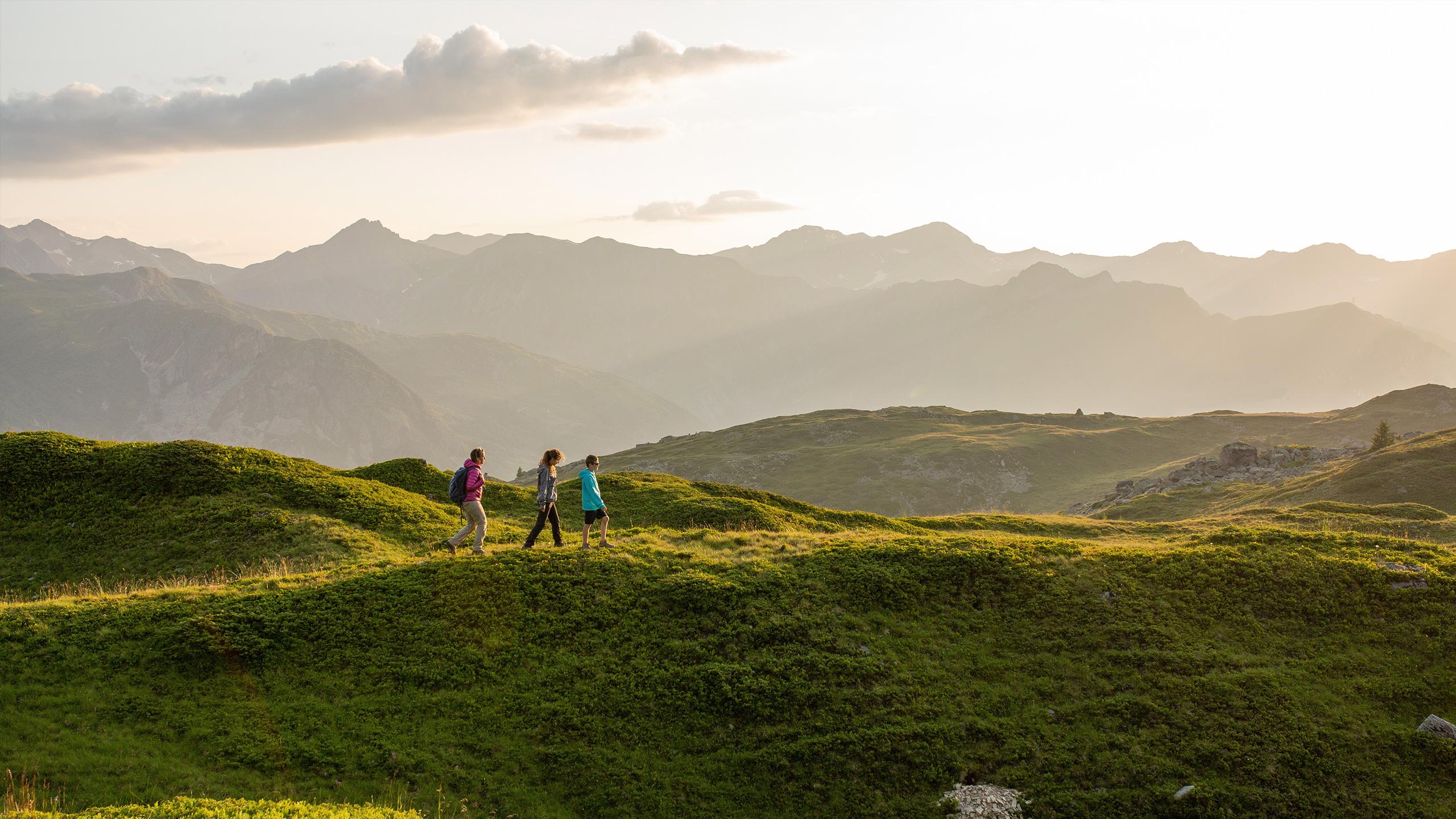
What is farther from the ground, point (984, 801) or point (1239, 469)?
point (1239, 469)

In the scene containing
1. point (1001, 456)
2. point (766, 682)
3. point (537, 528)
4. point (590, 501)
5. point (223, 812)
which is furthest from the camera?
point (1001, 456)

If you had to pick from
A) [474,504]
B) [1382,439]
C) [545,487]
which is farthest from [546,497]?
[1382,439]

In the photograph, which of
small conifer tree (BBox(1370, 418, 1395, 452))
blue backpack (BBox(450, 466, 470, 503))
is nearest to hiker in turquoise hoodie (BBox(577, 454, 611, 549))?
blue backpack (BBox(450, 466, 470, 503))

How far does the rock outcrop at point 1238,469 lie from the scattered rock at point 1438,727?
66.8 m

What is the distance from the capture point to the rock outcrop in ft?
284

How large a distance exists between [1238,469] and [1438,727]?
81.7m

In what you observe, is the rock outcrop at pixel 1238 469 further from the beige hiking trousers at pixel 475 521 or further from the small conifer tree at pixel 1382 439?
the beige hiking trousers at pixel 475 521

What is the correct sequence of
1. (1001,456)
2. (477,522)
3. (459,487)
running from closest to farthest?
(459,487) → (477,522) → (1001,456)

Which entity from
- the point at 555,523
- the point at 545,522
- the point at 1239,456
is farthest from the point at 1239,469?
the point at 545,522

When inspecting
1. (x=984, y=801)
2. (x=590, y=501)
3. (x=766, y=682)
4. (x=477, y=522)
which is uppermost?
(x=590, y=501)

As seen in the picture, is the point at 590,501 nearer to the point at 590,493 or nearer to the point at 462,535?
the point at 590,493

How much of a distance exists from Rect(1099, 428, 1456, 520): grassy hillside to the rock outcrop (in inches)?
238

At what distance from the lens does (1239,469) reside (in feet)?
298

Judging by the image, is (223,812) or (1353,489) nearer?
(223,812)
